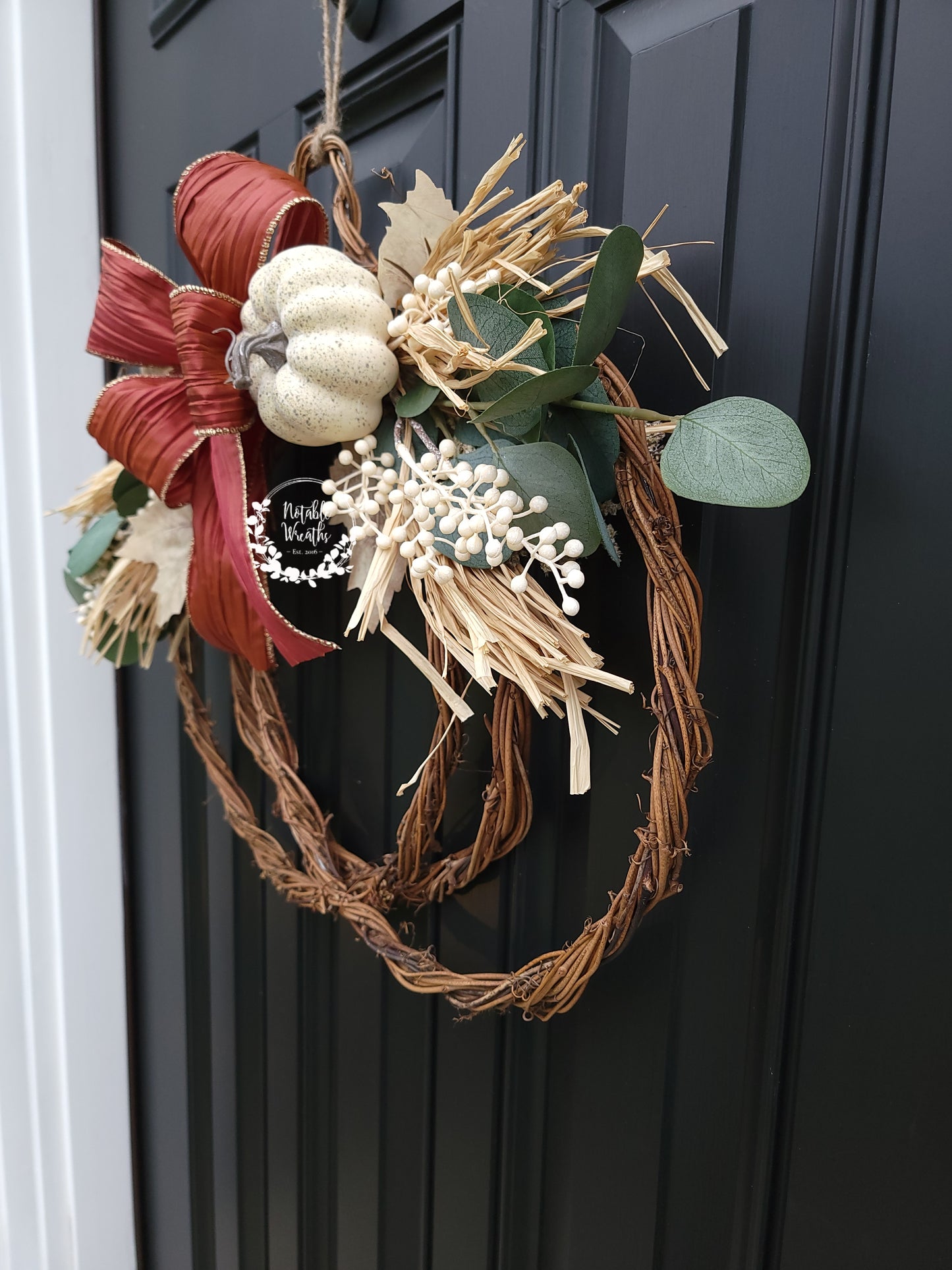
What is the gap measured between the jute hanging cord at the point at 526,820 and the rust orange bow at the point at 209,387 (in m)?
0.11

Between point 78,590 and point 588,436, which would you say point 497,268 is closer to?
point 588,436

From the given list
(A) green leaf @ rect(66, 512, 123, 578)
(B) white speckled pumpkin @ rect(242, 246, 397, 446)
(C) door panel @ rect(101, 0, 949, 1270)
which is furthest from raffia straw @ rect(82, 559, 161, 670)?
(B) white speckled pumpkin @ rect(242, 246, 397, 446)

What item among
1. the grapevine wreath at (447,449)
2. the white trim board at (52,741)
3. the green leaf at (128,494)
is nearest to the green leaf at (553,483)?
the grapevine wreath at (447,449)

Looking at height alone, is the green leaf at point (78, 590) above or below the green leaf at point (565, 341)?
below

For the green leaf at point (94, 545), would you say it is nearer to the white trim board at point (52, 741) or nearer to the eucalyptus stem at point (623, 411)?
the white trim board at point (52, 741)

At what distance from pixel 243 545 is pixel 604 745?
23 centimetres

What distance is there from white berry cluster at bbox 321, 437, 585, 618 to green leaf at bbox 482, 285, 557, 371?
0.18 feet

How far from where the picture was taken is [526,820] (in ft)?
1.53

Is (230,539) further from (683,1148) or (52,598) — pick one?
(52,598)

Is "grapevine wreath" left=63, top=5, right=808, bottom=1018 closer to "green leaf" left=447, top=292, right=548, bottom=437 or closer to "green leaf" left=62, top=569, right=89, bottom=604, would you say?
"green leaf" left=447, top=292, right=548, bottom=437

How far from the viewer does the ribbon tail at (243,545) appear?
1.40 ft

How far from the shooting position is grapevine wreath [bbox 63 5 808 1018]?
1.12 feet

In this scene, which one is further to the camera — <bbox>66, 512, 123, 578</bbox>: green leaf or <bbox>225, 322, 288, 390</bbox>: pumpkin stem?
<bbox>66, 512, 123, 578</bbox>: green leaf

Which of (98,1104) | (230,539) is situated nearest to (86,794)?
(98,1104)
